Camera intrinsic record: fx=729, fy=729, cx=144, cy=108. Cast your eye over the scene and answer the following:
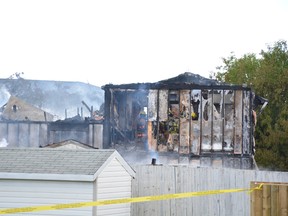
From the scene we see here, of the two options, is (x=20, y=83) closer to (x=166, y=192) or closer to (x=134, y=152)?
(x=134, y=152)

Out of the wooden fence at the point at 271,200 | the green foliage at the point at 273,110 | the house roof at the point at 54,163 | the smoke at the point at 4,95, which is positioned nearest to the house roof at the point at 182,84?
the green foliage at the point at 273,110

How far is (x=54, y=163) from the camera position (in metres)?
19.5

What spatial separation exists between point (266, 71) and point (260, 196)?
36377 millimetres

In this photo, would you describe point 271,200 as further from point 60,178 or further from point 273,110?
point 273,110

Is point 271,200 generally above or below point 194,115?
below

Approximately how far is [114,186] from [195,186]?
2.91 meters

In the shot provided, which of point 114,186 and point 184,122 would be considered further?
point 184,122

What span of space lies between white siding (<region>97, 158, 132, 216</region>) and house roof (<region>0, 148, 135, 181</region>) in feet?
0.79

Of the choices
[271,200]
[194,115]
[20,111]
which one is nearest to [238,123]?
[194,115]

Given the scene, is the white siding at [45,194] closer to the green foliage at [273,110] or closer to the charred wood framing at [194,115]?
the charred wood framing at [194,115]

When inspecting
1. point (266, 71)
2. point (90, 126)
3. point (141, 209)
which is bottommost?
point (141, 209)

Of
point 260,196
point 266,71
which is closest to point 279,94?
point 266,71

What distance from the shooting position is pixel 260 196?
39.6 ft

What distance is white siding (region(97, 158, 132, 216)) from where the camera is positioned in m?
19.2
